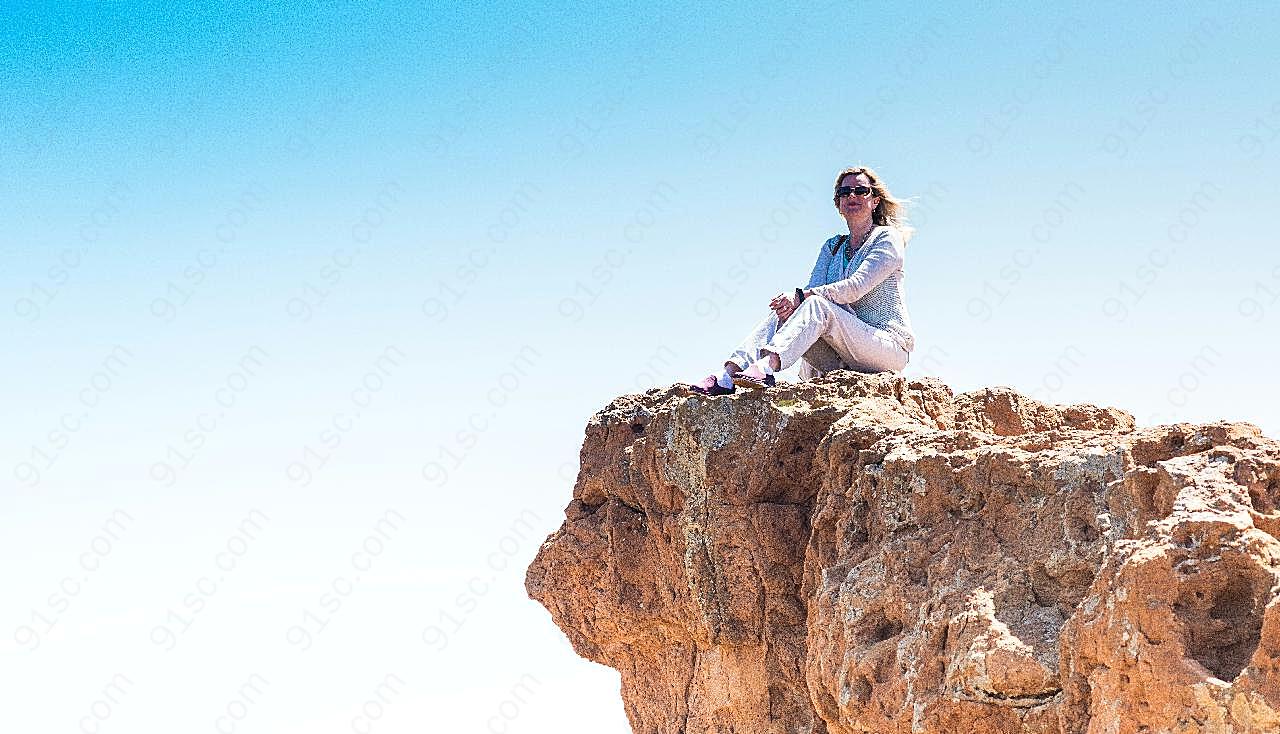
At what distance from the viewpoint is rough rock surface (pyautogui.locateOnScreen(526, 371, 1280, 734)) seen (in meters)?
6.42

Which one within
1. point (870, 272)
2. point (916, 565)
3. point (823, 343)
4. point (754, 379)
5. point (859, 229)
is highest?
point (859, 229)

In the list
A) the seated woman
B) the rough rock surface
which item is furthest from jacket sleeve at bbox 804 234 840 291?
the rough rock surface

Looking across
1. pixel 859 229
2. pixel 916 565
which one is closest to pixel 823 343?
pixel 859 229

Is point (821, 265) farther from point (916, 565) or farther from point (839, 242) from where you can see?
point (916, 565)

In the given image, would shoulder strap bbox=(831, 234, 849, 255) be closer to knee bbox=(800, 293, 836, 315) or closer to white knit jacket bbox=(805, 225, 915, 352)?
white knit jacket bbox=(805, 225, 915, 352)

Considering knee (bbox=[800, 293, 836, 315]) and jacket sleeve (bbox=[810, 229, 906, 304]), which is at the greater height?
jacket sleeve (bbox=[810, 229, 906, 304])

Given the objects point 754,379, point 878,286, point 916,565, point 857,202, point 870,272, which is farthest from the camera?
point 857,202

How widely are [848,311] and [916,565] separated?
9.36ft

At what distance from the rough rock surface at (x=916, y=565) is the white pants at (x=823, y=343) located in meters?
0.39

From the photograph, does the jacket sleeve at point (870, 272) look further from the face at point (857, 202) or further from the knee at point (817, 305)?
the face at point (857, 202)

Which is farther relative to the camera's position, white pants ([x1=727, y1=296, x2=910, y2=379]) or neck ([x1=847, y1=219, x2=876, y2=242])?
neck ([x1=847, y1=219, x2=876, y2=242])

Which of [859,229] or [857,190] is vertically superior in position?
[857,190]

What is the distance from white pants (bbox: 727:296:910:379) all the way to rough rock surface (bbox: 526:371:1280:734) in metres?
0.39

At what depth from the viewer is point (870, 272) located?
10.5 m
